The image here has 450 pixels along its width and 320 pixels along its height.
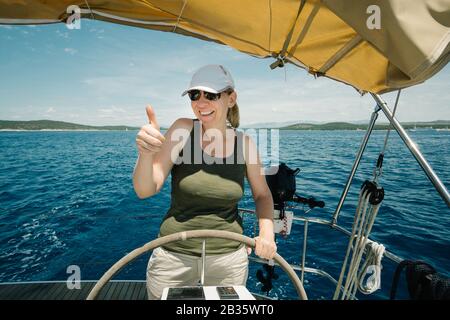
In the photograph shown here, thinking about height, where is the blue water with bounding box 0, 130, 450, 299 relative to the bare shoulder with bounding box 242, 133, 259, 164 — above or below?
below

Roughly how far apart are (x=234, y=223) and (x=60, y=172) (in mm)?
19050

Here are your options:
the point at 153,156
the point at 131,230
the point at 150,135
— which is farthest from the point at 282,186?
the point at 131,230

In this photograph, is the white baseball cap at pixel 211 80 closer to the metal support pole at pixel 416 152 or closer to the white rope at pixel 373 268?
Answer: the metal support pole at pixel 416 152

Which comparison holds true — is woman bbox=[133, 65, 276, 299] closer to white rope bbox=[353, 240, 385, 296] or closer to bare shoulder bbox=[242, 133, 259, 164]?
bare shoulder bbox=[242, 133, 259, 164]

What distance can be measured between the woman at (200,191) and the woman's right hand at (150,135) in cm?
29

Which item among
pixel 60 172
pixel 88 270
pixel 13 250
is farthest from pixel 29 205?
pixel 60 172

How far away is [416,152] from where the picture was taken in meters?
1.60

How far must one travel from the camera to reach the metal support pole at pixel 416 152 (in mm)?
1482

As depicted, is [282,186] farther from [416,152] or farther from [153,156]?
[153,156]

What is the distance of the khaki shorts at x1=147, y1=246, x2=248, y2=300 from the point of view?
1466mm

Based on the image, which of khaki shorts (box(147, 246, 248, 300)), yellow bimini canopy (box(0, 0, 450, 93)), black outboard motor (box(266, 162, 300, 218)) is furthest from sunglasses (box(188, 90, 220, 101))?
black outboard motor (box(266, 162, 300, 218))

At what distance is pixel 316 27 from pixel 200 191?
4.82 feet

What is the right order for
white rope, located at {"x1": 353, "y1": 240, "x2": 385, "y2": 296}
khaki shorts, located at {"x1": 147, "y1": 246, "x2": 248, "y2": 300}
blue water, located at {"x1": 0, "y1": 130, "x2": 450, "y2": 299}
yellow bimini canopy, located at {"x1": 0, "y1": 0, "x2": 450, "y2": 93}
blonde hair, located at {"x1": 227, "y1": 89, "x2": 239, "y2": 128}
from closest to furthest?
yellow bimini canopy, located at {"x1": 0, "y1": 0, "x2": 450, "y2": 93}, khaki shorts, located at {"x1": 147, "y1": 246, "x2": 248, "y2": 300}, blonde hair, located at {"x1": 227, "y1": 89, "x2": 239, "y2": 128}, white rope, located at {"x1": 353, "y1": 240, "x2": 385, "y2": 296}, blue water, located at {"x1": 0, "y1": 130, "x2": 450, "y2": 299}
